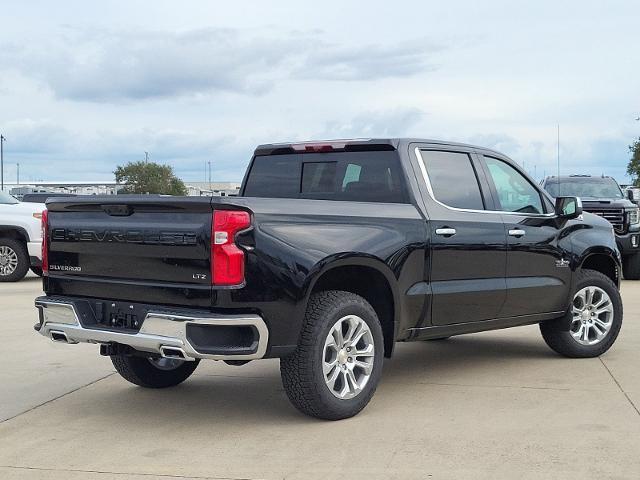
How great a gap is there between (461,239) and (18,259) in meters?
11.0

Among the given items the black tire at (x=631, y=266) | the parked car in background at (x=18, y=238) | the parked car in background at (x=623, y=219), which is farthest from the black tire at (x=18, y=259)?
the black tire at (x=631, y=266)

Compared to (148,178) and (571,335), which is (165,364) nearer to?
(571,335)

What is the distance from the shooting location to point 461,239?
6770 mm

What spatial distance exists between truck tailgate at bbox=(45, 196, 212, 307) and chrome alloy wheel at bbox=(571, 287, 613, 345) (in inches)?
155

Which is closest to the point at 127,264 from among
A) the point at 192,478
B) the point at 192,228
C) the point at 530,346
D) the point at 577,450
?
the point at 192,228

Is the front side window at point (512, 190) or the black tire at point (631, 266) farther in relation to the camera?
the black tire at point (631, 266)

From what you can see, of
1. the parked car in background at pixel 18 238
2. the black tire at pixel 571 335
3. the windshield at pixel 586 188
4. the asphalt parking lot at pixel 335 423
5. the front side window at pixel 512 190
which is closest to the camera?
the asphalt parking lot at pixel 335 423

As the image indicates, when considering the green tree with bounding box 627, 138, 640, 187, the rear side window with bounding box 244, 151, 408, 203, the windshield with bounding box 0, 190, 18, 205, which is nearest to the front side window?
the rear side window with bounding box 244, 151, 408, 203

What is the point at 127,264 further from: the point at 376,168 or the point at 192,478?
the point at 376,168

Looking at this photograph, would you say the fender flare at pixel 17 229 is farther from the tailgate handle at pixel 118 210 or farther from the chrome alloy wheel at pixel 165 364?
the tailgate handle at pixel 118 210

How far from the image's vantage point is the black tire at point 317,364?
18.3 feet

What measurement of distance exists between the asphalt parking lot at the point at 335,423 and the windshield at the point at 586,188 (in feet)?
31.3

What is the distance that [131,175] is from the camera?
120312 mm

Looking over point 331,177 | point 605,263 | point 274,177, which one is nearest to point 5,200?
point 274,177
